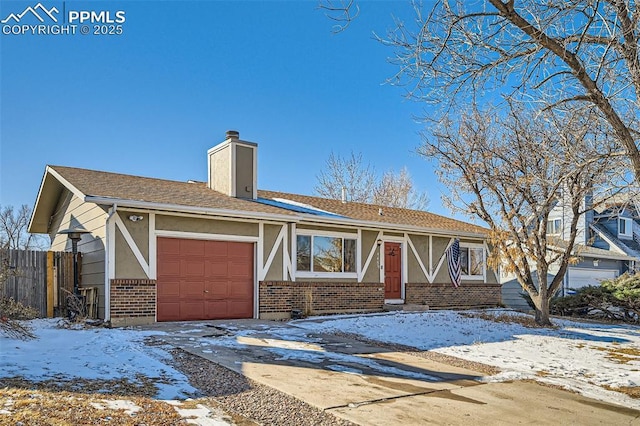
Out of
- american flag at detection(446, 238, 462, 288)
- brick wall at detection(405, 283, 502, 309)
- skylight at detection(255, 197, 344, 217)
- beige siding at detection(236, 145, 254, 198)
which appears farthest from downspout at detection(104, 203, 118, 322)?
american flag at detection(446, 238, 462, 288)

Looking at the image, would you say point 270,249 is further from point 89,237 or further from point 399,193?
point 399,193

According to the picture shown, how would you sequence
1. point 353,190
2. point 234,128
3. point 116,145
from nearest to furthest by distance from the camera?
point 234,128
point 116,145
point 353,190

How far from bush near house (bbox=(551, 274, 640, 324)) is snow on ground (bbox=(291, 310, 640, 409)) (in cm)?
289

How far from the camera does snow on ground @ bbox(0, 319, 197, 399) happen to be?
5883 mm

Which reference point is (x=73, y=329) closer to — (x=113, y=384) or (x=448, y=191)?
(x=113, y=384)

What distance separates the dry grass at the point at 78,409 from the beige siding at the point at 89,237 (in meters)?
6.36

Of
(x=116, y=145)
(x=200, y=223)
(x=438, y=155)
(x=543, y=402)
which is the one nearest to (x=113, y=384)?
(x=543, y=402)

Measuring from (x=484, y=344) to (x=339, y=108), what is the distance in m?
11.0

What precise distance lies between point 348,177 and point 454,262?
15002 mm

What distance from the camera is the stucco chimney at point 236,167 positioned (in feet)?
48.2

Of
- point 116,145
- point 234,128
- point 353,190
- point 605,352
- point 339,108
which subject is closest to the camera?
point 605,352

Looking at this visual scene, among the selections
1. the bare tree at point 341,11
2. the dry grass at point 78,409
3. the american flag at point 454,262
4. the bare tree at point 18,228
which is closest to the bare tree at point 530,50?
the bare tree at point 341,11

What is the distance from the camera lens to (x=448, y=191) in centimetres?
1381

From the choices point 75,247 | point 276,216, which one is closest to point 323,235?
point 276,216
